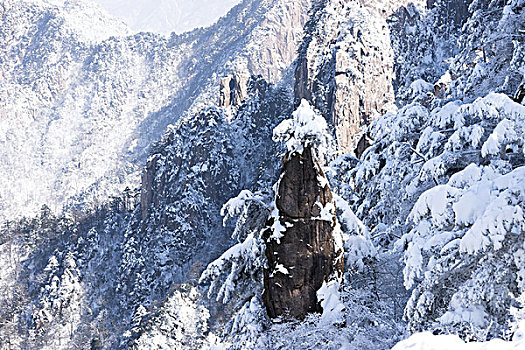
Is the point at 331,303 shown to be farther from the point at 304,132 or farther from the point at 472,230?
the point at 472,230

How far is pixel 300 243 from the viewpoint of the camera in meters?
13.2

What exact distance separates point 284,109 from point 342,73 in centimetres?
2016

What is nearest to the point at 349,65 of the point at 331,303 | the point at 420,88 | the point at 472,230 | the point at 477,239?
the point at 420,88

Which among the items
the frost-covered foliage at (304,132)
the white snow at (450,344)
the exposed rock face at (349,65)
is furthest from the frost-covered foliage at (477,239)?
the exposed rock face at (349,65)

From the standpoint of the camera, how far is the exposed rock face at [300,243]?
13.1 metres

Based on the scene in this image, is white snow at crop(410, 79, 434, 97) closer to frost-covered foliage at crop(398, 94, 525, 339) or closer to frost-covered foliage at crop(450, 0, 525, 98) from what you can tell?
frost-covered foliage at crop(450, 0, 525, 98)

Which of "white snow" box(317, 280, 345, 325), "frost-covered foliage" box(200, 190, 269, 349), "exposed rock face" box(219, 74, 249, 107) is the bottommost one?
"white snow" box(317, 280, 345, 325)

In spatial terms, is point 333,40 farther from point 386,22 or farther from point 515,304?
point 515,304

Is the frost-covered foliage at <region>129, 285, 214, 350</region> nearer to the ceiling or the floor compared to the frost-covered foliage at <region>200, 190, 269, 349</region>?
nearer to the ceiling

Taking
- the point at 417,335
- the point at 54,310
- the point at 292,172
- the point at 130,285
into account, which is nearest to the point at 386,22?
the point at 130,285

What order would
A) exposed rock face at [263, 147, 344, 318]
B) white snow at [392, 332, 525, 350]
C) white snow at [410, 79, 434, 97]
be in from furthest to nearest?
white snow at [410, 79, 434, 97] < exposed rock face at [263, 147, 344, 318] < white snow at [392, 332, 525, 350]

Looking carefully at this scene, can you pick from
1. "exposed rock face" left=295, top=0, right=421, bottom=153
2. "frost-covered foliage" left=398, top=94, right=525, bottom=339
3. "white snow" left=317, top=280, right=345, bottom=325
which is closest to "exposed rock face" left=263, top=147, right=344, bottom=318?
"white snow" left=317, top=280, right=345, bottom=325

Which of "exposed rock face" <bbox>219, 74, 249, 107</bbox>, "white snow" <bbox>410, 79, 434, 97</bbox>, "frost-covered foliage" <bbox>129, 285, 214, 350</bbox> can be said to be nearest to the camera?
"white snow" <bbox>410, 79, 434, 97</bbox>

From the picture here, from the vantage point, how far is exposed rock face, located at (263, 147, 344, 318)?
42.9ft
